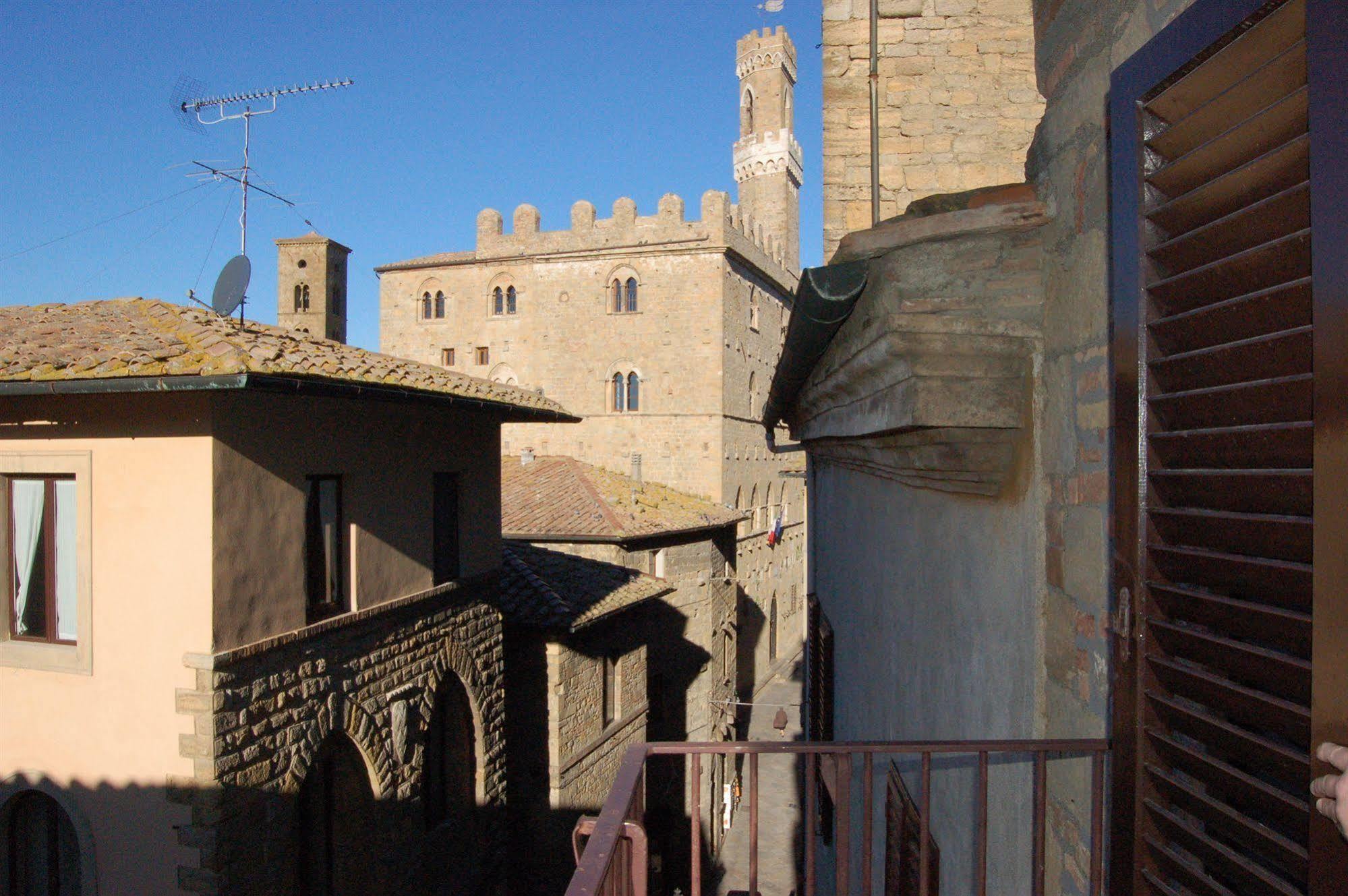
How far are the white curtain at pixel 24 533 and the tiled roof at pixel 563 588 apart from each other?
6.17 m

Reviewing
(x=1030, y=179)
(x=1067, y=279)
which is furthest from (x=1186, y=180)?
(x=1030, y=179)

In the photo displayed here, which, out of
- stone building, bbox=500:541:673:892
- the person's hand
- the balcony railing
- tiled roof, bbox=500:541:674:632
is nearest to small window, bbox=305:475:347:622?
stone building, bbox=500:541:673:892

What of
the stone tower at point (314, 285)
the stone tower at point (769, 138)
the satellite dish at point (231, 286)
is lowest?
the satellite dish at point (231, 286)

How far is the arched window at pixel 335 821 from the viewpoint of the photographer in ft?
25.0

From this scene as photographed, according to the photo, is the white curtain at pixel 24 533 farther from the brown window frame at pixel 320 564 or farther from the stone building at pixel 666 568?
the stone building at pixel 666 568

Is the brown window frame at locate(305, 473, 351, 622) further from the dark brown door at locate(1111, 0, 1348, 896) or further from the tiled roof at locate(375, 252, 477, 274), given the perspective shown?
the tiled roof at locate(375, 252, 477, 274)

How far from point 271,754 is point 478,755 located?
3959 millimetres

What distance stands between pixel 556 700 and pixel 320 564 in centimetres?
597

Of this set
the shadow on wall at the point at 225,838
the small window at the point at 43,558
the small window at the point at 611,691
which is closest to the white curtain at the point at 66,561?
the small window at the point at 43,558

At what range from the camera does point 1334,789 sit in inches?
55.8

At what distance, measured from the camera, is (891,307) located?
3049 mm

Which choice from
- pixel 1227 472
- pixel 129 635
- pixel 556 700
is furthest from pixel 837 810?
pixel 556 700

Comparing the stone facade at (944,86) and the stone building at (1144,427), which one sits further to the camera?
the stone facade at (944,86)

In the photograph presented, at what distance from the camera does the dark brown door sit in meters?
1.51
